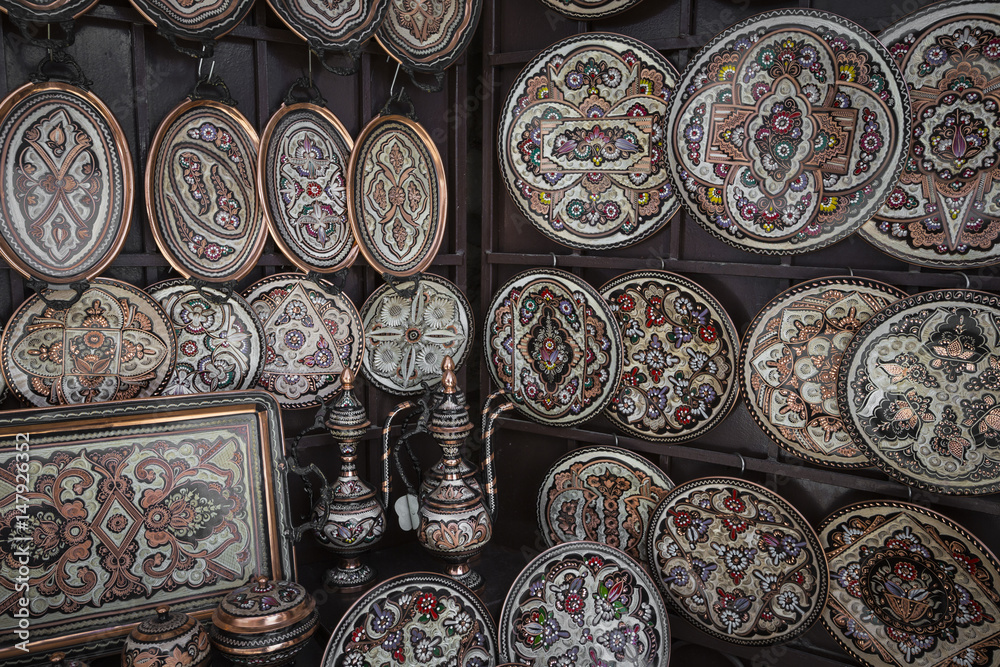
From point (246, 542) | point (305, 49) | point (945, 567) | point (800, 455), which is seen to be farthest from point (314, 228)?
point (945, 567)

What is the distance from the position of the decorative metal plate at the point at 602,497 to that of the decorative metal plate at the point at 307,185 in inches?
32.0

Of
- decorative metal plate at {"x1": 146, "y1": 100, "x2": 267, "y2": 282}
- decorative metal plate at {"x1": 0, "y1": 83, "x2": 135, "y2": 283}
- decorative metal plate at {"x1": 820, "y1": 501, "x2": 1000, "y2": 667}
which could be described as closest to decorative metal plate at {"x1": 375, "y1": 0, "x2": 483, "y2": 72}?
decorative metal plate at {"x1": 146, "y1": 100, "x2": 267, "y2": 282}

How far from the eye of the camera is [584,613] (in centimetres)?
159

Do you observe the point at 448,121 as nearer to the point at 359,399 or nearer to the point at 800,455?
the point at 359,399

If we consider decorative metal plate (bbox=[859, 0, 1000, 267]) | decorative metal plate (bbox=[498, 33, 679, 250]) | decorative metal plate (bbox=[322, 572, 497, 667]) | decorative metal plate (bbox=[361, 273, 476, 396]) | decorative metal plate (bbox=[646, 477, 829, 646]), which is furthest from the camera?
decorative metal plate (bbox=[361, 273, 476, 396])

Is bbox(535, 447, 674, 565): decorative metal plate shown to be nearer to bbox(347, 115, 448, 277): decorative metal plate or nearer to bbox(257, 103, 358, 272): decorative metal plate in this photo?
bbox(347, 115, 448, 277): decorative metal plate

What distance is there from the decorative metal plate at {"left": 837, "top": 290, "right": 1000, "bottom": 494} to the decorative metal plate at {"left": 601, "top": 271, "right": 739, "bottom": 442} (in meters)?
0.27

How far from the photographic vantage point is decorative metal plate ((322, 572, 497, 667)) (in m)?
1.40

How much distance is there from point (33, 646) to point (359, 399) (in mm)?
855

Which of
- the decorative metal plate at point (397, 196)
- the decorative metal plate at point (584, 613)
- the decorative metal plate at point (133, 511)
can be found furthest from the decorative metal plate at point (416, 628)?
the decorative metal plate at point (397, 196)

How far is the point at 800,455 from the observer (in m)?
1.50

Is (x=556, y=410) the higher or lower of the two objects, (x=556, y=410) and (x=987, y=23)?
the lower

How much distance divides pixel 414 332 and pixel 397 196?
37cm

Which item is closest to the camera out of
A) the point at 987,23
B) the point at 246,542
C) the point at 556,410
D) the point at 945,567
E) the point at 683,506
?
the point at 987,23
